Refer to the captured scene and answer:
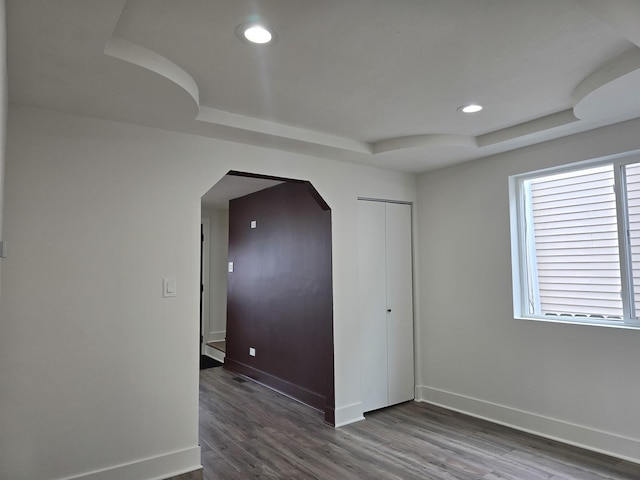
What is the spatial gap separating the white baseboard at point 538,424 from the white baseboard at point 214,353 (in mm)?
3250

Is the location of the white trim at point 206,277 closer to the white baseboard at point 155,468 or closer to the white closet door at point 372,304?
the white closet door at point 372,304

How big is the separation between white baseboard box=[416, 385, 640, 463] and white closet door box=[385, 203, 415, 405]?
27 cm

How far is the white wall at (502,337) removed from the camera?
302cm

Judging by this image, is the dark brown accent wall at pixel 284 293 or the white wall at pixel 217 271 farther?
the white wall at pixel 217 271

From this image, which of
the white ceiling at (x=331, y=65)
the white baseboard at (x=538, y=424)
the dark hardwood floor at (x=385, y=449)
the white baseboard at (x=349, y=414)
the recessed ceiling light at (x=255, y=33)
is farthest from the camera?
the white baseboard at (x=349, y=414)

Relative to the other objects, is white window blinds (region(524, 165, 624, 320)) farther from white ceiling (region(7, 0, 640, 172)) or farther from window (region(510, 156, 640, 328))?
white ceiling (region(7, 0, 640, 172))

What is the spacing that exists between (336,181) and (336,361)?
1680 millimetres

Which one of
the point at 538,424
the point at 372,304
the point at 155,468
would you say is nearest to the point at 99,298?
the point at 155,468

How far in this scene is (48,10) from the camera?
1579 millimetres

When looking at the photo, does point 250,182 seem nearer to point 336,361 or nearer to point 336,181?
point 336,181

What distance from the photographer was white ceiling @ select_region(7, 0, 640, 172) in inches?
69.3

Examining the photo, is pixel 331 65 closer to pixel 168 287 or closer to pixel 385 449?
pixel 168 287

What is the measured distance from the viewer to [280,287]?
483 centimetres

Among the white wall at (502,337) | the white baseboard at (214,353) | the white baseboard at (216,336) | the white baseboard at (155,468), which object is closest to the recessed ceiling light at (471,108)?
the white wall at (502,337)
